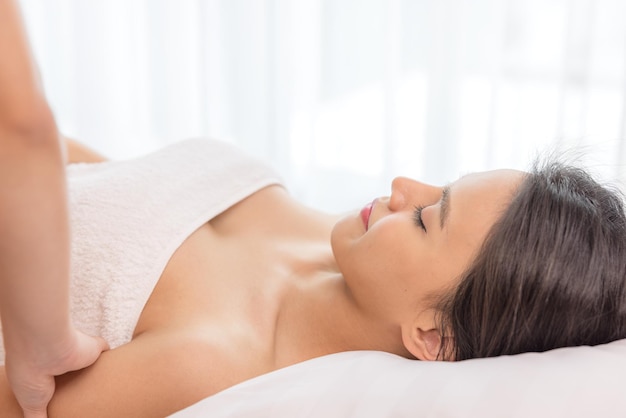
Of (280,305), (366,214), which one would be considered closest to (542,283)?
(366,214)

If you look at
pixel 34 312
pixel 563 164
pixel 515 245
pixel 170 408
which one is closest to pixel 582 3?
pixel 563 164

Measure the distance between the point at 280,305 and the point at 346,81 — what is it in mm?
1435

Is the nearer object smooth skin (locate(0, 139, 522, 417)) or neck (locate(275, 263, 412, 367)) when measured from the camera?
smooth skin (locate(0, 139, 522, 417))

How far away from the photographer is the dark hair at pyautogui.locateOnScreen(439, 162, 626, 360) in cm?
108

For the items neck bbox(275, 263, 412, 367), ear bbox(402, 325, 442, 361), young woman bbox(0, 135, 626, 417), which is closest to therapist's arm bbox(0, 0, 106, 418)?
young woman bbox(0, 135, 626, 417)

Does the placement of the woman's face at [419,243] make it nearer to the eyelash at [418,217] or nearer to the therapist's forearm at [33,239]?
the eyelash at [418,217]

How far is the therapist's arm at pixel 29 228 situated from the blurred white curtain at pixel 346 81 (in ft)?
4.81

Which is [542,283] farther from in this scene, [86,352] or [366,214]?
[86,352]

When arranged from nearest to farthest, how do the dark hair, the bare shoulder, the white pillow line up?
1. the white pillow
2. the dark hair
3. the bare shoulder

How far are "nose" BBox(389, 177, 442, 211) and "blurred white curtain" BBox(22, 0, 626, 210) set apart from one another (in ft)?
2.87

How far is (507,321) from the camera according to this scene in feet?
3.59

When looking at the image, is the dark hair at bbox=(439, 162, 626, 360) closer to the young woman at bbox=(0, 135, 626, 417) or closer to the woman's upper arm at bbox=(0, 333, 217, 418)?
the young woman at bbox=(0, 135, 626, 417)

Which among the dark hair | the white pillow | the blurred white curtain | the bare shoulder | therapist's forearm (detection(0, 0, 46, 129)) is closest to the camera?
therapist's forearm (detection(0, 0, 46, 129))

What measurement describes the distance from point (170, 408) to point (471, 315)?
1.43 feet
